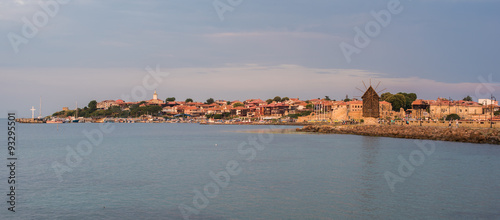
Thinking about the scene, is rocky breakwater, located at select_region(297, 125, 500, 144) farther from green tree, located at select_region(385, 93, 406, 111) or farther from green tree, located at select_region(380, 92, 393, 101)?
green tree, located at select_region(380, 92, 393, 101)

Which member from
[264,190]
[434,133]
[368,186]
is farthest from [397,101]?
[264,190]

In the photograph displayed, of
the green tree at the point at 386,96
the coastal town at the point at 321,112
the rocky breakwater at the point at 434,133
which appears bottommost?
the rocky breakwater at the point at 434,133

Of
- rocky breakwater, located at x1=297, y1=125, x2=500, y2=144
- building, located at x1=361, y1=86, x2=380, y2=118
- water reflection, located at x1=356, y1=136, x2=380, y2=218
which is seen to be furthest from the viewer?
building, located at x1=361, y1=86, x2=380, y2=118

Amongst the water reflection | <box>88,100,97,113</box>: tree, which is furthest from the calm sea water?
<box>88,100,97,113</box>: tree

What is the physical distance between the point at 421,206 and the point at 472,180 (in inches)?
250

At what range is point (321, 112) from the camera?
11981 cm

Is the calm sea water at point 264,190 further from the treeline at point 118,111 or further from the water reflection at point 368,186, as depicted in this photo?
the treeline at point 118,111

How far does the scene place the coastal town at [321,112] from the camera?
8438 centimetres

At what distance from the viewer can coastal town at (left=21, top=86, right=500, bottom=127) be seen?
84.4 metres

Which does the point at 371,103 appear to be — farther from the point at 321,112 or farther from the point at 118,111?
the point at 118,111

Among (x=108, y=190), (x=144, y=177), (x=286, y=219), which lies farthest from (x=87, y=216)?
(x=144, y=177)

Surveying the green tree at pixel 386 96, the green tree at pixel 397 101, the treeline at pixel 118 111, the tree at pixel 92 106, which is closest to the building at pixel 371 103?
the green tree at pixel 397 101

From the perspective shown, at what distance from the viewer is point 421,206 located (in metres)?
14.4

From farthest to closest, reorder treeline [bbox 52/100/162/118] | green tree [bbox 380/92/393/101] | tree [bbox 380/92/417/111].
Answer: treeline [bbox 52/100/162/118], green tree [bbox 380/92/393/101], tree [bbox 380/92/417/111]
